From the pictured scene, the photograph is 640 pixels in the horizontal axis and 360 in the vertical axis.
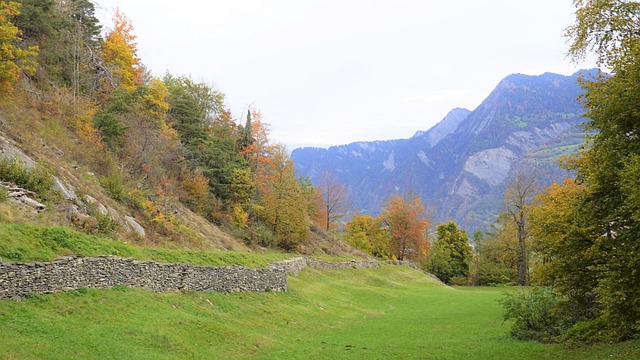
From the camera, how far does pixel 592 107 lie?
45.6 feet

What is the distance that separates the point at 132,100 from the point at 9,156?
1542cm

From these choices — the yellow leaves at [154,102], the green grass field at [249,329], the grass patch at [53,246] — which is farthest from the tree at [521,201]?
the grass patch at [53,246]

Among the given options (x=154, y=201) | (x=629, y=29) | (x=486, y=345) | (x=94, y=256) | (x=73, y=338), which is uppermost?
(x=629, y=29)

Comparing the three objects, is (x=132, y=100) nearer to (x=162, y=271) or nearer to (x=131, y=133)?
(x=131, y=133)

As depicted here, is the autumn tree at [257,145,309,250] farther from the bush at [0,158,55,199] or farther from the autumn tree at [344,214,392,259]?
the bush at [0,158,55,199]

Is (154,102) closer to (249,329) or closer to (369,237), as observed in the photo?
(249,329)

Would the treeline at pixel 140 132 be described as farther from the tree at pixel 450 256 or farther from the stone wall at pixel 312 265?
the tree at pixel 450 256

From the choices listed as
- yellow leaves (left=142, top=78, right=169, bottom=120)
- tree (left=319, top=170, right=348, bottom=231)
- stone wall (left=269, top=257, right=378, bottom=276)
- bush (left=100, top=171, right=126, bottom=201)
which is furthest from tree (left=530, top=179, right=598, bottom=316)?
tree (left=319, top=170, right=348, bottom=231)

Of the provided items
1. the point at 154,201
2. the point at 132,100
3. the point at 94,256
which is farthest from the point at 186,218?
the point at 94,256

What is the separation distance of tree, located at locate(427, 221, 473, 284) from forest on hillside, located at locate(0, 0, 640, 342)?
0.23 m

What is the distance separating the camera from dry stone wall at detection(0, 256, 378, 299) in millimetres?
13422

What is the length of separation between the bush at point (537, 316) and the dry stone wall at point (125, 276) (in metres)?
14.0

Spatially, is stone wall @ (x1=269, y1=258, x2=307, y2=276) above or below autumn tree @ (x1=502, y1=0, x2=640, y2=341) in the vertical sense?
below

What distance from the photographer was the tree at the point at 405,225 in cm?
7362
